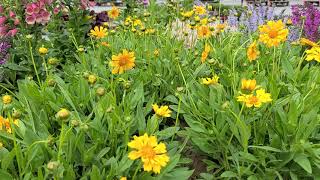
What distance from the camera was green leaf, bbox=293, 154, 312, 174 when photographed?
1515 millimetres

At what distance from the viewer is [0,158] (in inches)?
59.3

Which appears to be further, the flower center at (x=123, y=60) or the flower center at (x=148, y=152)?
the flower center at (x=123, y=60)

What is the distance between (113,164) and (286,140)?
26.8 inches

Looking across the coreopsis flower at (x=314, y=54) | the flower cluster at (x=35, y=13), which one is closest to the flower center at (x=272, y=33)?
the coreopsis flower at (x=314, y=54)

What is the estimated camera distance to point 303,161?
1554mm

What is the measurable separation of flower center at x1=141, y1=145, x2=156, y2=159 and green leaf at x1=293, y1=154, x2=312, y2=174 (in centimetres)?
62

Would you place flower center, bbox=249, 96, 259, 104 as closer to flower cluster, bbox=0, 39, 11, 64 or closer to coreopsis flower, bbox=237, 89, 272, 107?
coreopsis flower, bbox=237, 89, 272, 107

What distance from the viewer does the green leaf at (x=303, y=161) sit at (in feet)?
4.97

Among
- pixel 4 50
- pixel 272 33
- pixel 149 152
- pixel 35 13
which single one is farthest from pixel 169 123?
pixel 4 50

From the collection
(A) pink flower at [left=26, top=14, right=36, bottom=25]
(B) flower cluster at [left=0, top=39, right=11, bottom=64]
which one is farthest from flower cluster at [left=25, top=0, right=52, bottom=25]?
(B) flower cluster at [left=0, top=39, right=11, bottom=64]

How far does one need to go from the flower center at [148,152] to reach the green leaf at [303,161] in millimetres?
616

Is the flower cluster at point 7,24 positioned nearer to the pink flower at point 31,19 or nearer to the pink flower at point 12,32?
the pink flower at point 12,32

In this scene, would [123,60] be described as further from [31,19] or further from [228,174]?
[31,19]

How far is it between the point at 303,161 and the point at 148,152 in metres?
0.65
